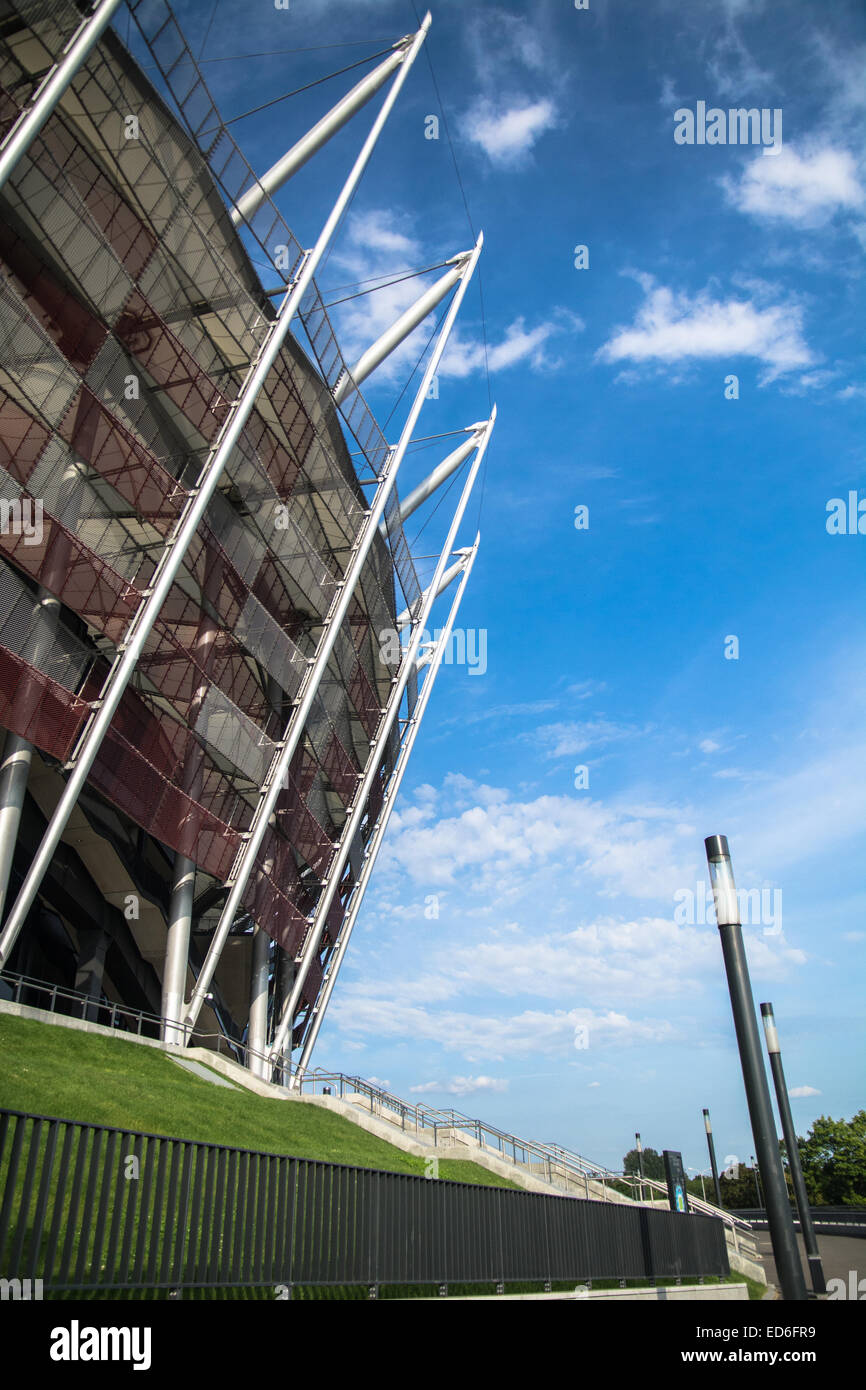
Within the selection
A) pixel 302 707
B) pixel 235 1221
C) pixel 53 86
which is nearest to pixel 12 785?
pixel 302 707

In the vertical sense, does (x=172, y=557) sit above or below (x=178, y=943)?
above

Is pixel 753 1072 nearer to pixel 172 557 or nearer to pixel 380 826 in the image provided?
pixel 172 557

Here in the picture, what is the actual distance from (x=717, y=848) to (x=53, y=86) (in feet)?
57.1

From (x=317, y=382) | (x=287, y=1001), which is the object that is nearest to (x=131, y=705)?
(x=317, y=382)

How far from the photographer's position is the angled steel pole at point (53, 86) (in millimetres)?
16453

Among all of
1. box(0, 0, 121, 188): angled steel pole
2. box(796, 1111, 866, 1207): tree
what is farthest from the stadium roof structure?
box(796, 1111, 866, 1207): tree

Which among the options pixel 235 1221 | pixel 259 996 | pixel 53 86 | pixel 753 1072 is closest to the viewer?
pixel 235 1221

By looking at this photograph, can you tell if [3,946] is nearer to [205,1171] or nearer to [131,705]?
[131,705]

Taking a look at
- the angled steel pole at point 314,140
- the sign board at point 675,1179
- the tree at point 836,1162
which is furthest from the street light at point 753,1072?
the tree at point 836,1162

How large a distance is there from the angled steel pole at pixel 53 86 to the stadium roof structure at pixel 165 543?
5 cm

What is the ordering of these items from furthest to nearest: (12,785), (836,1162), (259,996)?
(836,1162) < (259,996) < (12,785)

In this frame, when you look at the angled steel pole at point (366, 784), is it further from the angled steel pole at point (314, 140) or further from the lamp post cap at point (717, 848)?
the lamp post cap at point (717, 848)

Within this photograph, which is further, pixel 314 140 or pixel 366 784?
pixel 366 784

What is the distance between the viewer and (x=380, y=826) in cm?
4297
